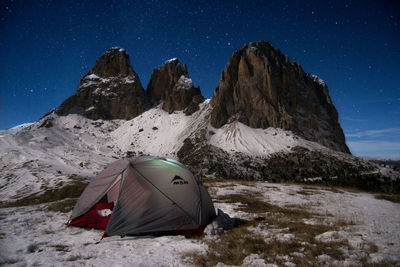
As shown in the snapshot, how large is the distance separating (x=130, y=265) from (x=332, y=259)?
226 inches

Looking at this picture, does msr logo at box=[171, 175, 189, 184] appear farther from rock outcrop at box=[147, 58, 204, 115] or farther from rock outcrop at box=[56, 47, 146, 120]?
rock outcrop at box=[56, 47, 146, 120]

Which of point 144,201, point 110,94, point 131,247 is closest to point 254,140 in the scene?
point 144,201

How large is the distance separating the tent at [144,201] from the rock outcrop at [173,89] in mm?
127393

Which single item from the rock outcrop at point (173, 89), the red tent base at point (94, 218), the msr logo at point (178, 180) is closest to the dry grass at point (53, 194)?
the red tent base at point (94, 218)

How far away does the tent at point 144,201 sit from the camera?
8.89 m

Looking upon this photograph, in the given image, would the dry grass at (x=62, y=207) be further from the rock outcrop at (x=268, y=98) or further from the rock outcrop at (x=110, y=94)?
the rock outcrop at (x=110, y=94)

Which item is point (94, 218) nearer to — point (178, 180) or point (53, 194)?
point (178, 180)

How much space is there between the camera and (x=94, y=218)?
10.3m

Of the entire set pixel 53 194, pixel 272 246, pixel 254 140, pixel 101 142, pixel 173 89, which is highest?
pixel 173 89

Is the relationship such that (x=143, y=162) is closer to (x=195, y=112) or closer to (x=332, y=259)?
(x=332, y=259)

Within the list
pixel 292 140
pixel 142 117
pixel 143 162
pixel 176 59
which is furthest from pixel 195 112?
pixel 143 162

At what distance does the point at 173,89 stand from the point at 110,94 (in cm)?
4717

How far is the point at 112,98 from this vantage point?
152 meters

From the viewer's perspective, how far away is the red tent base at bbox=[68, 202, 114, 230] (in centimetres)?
1016
